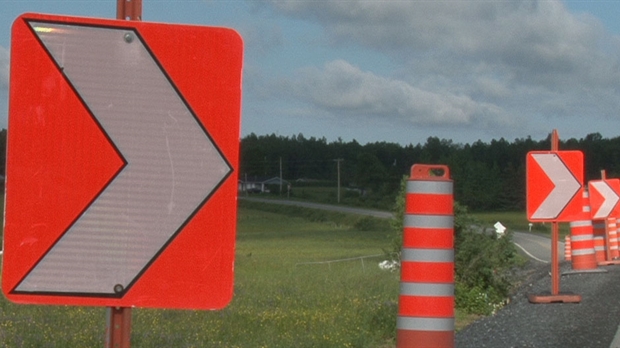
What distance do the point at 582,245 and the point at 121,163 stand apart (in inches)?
602

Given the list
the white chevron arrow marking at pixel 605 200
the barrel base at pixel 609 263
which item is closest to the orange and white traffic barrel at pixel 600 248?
the barrel base at pixel 609 263

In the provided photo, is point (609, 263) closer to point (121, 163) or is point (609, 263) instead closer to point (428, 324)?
point (428, 324)

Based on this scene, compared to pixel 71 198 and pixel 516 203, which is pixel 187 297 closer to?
pixel 71 198

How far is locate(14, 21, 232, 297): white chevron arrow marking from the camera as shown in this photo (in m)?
3.08

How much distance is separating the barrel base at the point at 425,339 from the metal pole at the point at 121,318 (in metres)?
2.68

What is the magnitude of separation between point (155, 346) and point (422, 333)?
419 centimetres

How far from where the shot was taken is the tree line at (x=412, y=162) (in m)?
104

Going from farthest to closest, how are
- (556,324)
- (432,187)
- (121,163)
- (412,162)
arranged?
(412,162) < (556,324) < (432,187) < (121,163)

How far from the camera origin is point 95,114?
10.1 feet

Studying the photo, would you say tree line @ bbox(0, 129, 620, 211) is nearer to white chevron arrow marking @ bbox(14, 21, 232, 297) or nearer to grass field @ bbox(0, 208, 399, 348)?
grass field @ bbox(0, 208, 399, 348)

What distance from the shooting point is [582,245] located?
57.5ft

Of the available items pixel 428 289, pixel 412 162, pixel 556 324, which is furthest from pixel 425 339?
pixel 412 162

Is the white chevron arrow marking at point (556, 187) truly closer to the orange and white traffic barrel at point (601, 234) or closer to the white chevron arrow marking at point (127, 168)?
the orange and white traffic barrel at point (601, 234)

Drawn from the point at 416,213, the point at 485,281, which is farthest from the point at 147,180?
the point at 485,281
